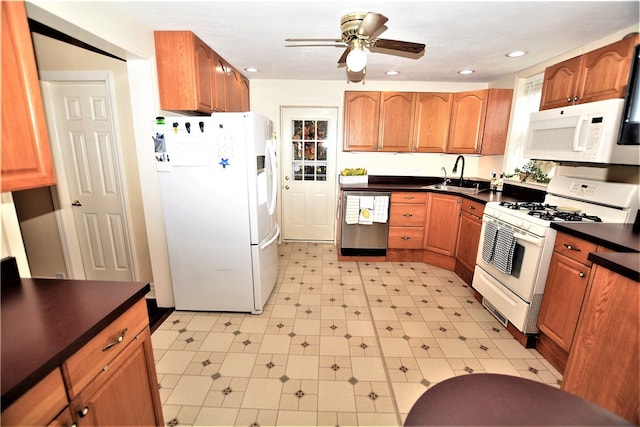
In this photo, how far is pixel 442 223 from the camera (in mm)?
3479

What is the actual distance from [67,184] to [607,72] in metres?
4.46

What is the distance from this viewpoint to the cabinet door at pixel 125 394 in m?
0.90

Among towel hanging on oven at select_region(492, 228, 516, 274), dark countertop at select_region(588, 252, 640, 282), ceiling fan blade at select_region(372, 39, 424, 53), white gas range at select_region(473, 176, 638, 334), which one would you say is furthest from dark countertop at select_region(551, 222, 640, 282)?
ceiling fan blade at select_region(372, 39, 424, 53)

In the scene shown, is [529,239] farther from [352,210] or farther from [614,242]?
[352,210]

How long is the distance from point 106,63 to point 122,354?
2.52 meters

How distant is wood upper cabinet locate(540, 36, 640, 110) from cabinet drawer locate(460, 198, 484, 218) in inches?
40.3

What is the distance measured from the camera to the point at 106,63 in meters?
2.41

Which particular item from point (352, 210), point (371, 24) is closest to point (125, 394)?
point (371, 24)

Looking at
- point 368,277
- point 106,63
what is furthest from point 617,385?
point 106,63

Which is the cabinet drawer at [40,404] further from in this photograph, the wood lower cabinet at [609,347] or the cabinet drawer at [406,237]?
the cabinet drawer at [406,237]

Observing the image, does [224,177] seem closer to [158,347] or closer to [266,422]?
[158,347]

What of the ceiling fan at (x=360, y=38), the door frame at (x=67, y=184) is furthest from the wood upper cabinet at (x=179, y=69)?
the ceiling fan at (x=360, y=38)

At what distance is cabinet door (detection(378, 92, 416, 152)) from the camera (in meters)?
3.68

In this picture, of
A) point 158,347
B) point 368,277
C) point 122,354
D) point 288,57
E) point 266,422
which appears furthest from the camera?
point 368,277
